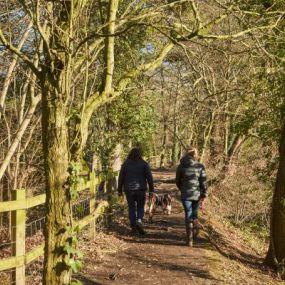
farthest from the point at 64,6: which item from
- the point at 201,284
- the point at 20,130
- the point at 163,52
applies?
the point at 20,130

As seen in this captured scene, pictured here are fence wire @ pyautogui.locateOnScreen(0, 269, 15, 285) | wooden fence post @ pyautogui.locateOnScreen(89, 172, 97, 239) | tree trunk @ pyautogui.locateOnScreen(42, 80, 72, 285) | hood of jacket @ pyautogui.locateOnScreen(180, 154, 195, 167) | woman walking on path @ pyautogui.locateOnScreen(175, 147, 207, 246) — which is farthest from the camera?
hood of jacket @ pyautogui.locateOnScreen(180, 154, 195, 167)

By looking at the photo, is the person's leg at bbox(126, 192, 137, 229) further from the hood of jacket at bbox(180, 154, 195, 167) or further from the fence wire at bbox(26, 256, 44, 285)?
the fence wire at bbox(26, 256, 44, 285)

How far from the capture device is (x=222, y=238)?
13375 mm

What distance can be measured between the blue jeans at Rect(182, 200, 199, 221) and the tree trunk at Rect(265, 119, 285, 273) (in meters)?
1.96

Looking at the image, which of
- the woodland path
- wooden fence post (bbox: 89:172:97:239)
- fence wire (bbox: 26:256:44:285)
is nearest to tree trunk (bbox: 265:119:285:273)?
the woodland path

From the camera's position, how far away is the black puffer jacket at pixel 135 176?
37.3 feet

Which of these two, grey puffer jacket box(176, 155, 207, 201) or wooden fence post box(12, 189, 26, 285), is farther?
grey puffer jacket box(176, 155, 207, 201)

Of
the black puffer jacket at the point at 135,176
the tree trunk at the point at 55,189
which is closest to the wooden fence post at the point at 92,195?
the black puffer jacket at the point at 135,176

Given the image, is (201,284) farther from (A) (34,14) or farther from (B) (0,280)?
(A) (34,14)

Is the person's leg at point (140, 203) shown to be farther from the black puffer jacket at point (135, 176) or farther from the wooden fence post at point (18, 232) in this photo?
the wooden fence post at point (18, 232)

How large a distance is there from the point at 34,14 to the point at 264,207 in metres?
14.8

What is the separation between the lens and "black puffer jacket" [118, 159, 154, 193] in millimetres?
11367

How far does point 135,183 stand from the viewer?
11.4 metres

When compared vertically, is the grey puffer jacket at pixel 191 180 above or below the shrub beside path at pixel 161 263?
above
